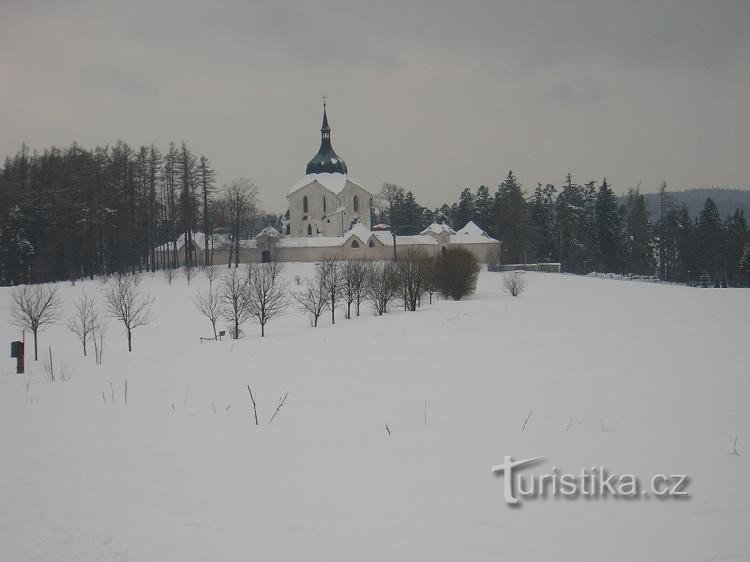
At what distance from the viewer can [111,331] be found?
2969 cm

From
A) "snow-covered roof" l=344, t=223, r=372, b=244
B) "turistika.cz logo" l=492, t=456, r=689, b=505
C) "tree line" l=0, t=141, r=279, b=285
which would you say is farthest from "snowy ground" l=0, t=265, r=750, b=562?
"snow-covered roof" l=344, t=223, r=372, b=244

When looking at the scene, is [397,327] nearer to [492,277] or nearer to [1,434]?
[1,434]

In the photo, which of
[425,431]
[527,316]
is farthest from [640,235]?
[425,431]

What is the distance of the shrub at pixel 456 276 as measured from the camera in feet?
128

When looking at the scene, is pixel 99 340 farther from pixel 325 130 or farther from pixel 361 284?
pixel 325 130

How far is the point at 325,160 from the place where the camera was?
74.1 m

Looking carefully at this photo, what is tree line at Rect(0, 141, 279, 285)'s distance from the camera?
148 feet

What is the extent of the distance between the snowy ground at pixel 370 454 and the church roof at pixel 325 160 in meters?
60.0

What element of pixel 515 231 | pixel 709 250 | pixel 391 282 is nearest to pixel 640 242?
pixel 709 250

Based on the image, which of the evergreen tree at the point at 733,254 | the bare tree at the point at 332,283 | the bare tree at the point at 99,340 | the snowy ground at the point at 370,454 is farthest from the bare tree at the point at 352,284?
the evergreen tree at the point at 733,254

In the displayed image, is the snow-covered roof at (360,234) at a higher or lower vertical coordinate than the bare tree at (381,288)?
higher

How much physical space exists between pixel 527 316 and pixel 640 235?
47.6 metres

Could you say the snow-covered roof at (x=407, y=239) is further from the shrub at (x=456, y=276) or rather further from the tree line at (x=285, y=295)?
the shrub at (x=456, y=276)

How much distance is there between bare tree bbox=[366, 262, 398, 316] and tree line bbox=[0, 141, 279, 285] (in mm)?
20936
